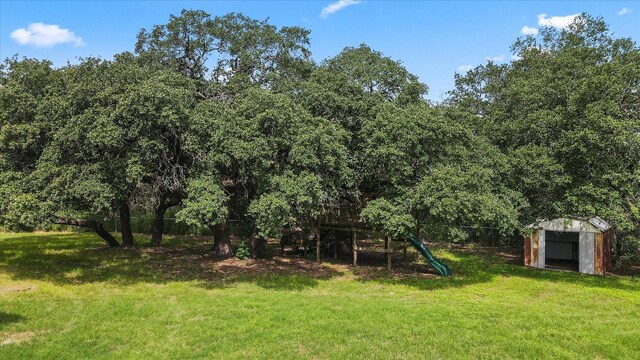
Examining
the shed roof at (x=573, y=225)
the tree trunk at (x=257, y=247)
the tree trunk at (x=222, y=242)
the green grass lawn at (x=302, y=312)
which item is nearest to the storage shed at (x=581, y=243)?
the shed roof at (x=573, y=225)

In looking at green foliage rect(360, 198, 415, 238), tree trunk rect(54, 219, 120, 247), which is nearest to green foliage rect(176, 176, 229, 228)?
green foliage rect(360, 198, 415, 238)

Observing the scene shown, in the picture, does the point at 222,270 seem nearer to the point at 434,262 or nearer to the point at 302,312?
the point at 302,312

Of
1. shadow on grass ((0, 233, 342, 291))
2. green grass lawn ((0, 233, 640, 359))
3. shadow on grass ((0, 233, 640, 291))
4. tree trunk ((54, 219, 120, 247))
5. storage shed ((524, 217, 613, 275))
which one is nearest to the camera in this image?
green grass lawn ((0, 233, 640, 359))

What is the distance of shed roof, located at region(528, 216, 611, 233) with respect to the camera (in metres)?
16.8

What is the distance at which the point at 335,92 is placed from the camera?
626 inches

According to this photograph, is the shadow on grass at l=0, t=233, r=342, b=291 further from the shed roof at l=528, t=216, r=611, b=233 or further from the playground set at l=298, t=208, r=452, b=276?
the shed roof at l=528, t=216, r=611, b=233

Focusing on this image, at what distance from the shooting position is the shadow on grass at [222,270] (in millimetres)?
14648

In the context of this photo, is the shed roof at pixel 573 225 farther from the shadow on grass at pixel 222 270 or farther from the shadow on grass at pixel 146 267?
the shadow on grass at pixel 146 267

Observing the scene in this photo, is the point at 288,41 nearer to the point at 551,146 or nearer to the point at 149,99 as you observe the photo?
the point at 149,99

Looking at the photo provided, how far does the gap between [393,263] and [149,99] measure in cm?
1156

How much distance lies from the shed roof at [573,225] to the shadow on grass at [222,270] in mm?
1716

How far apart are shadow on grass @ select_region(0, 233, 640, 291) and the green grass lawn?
0.09m

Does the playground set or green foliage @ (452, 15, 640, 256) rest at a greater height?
green foliage @ (452, 15, 640, 256)

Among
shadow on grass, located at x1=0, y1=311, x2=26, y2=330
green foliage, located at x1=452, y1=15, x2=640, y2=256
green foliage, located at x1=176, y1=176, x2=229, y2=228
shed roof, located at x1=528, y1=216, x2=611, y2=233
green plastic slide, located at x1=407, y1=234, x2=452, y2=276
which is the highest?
green foliage, located at x1=452, y1=15, x2=640, y2=256
